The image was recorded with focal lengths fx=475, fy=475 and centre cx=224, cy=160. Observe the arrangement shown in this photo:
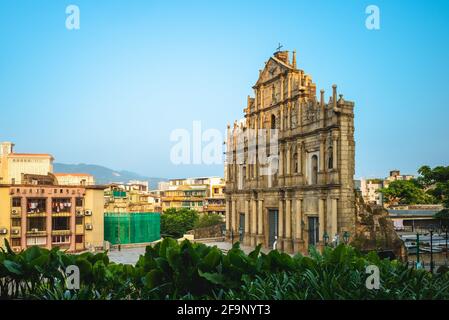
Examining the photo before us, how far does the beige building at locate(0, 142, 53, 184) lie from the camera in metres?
54.6

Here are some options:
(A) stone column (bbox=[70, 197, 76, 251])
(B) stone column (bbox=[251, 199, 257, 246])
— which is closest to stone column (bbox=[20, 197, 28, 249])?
(A) stone column (bbox=[70, 197, 76, 251])

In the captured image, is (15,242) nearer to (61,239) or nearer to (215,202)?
(61,239)

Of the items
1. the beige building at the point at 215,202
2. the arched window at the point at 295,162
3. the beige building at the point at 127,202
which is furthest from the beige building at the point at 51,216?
the beige building at the point at 215,202

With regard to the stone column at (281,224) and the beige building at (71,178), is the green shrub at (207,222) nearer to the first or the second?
the beige building at (71,178)

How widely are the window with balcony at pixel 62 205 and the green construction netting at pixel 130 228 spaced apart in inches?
241

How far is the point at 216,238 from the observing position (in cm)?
4778

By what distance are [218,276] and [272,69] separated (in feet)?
97.5

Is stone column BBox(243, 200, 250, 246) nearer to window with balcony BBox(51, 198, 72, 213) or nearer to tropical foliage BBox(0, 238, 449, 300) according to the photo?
window with balcony BBox(51, 198, 72, 213)

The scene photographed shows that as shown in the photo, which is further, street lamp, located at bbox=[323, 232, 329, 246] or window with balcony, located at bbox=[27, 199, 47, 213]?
window with balcony, located at bbox=[27, 199, 47, 213]

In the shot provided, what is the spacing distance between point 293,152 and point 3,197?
25699mm

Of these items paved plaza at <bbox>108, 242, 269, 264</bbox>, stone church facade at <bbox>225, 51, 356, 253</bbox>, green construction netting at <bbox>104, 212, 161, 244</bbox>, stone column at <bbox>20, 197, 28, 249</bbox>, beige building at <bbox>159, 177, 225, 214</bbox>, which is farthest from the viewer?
beige building at <bbox>159, 177, 225, 214</bbox>

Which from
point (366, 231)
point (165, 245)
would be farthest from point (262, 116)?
point (165, 245)

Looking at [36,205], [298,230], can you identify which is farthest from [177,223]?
[298,230]

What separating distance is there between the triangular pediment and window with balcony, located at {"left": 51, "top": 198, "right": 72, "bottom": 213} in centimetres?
2069
